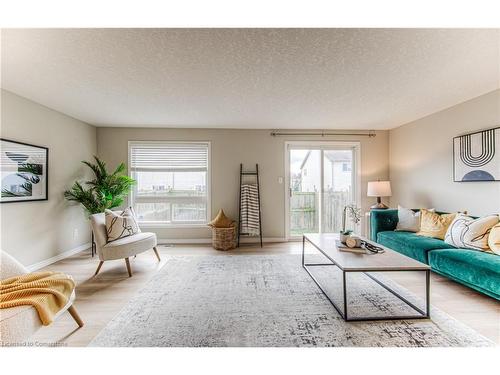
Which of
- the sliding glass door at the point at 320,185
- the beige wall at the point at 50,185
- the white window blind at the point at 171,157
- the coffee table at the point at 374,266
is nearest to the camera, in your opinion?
the coffee table at the point at 374,266

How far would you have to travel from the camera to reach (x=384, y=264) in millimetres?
1942

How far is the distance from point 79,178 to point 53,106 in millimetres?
1202

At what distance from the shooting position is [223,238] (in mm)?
3982

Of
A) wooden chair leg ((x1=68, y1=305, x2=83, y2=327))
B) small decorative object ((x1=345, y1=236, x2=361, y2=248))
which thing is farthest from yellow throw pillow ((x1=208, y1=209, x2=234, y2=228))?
wooden chair leg ((x1=68, y1=305, x2=83, y2=327))

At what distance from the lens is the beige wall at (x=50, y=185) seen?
2750 millimetres

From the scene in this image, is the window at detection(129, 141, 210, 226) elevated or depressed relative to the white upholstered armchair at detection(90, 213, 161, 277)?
elevated

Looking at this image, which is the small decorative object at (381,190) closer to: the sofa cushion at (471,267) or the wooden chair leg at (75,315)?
the sofa cushion at (471,267)

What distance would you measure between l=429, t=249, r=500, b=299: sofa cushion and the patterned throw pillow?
375 centimetres

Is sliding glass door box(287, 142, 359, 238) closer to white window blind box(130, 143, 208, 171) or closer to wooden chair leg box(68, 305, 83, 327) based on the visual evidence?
white window blind box(130, 143, 208, 171)

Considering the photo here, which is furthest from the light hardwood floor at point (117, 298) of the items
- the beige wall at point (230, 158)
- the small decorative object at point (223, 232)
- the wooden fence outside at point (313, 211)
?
the wooden fence outside at point (313, 211)

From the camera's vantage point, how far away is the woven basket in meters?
3.98

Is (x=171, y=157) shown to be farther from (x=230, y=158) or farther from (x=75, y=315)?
(x=75, y=315)

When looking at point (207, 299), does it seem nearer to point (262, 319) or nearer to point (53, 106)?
point (262, 319)

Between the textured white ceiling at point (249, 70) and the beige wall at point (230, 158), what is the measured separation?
0.85 meters
